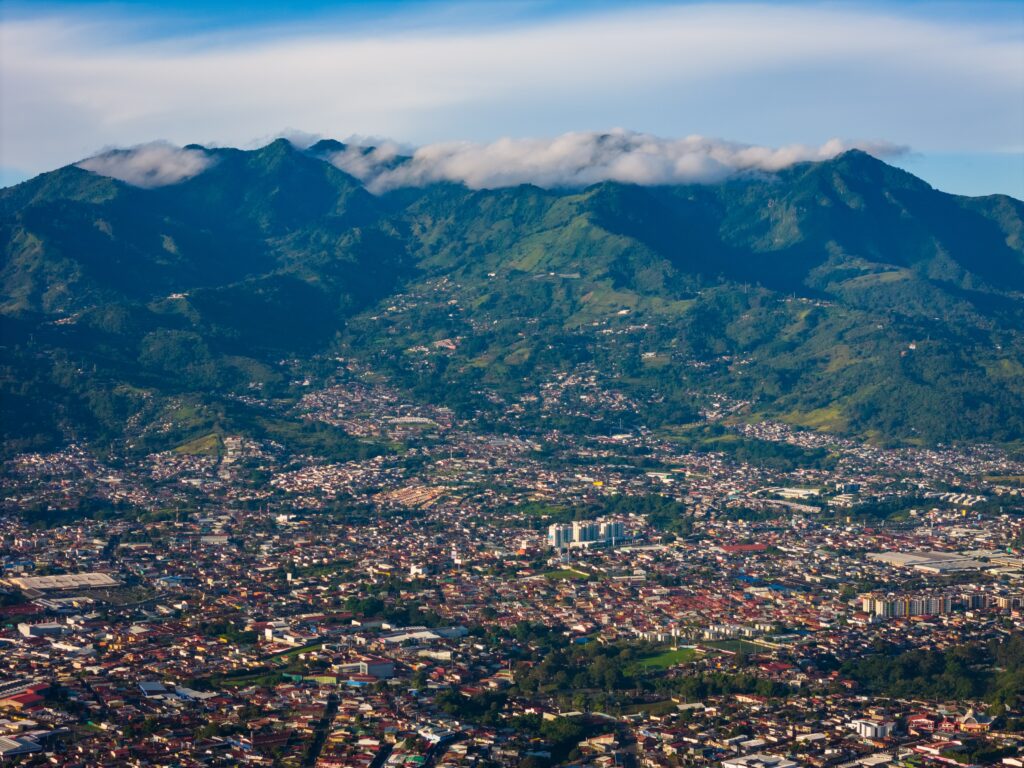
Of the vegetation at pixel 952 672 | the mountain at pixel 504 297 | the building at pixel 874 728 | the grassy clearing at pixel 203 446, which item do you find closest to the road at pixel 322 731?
the building at pixel 874 728

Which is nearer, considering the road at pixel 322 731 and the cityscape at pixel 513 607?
the road at pixel 322 731

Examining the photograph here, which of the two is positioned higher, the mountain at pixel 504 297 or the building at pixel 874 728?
the mountain at pixel 504 297

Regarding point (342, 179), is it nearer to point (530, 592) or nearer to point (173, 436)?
point (173, 436)

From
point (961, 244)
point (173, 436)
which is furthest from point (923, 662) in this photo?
point (961, 244)

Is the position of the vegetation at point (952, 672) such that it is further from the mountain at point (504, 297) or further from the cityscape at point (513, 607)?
the mountain at point (504, 297)

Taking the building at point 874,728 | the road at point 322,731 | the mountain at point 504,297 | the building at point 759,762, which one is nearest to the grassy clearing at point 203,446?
the mountain at point 504,297

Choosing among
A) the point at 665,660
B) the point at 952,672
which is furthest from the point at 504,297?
the point at 952,672

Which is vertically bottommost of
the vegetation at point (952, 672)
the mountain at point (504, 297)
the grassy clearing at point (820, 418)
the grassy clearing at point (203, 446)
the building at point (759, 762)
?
the vegetation at point (952, 672)

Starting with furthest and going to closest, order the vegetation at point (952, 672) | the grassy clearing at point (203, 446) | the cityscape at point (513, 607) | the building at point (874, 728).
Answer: the grassy clearing at point (203, 446) < the vegetation at point (952, 672) < the building at point (874, 728) < the cityscape at point (513, 607)

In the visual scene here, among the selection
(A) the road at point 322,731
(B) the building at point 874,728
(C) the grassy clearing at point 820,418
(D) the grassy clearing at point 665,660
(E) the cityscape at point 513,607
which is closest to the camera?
(A) the road at point 322,731

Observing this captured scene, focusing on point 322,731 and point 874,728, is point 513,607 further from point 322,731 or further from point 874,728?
point 874,728
